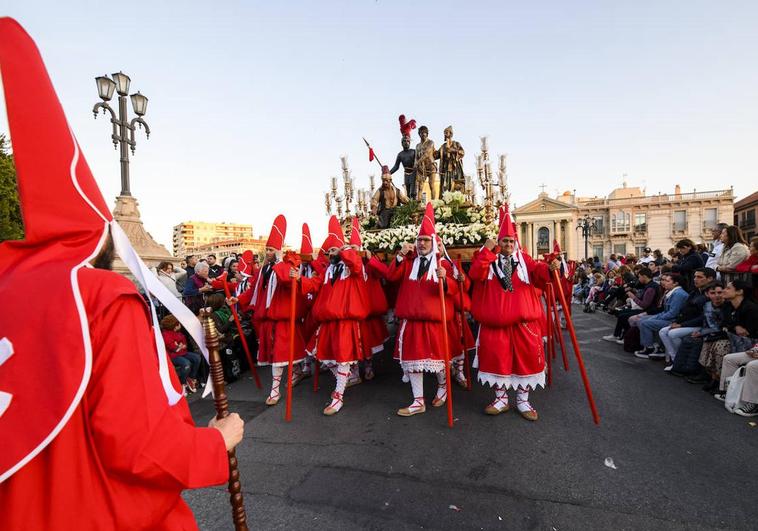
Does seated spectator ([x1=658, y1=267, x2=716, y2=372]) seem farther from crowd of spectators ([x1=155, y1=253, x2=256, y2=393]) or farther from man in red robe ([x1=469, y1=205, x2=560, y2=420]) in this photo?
crowd of spectators ([x1=155, y1=253, x2=256, y2=393])

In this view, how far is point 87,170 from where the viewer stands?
1.14m

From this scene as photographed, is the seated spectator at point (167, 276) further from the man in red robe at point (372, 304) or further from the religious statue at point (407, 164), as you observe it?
the religious statue at point (407, 164)

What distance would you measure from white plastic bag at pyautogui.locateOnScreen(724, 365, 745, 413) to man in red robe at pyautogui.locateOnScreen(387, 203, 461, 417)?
Result: 10.8ft

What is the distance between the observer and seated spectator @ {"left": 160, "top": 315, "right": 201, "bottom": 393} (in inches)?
216

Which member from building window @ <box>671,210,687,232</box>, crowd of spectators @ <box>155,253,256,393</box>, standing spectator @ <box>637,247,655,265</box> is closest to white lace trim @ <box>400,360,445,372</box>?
crowd of spectators @ <box>155,253,256,393</box>

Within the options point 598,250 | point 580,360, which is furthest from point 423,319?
point 598,250

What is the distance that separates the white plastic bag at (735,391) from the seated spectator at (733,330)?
489mm

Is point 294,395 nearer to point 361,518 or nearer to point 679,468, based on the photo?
point 361,518

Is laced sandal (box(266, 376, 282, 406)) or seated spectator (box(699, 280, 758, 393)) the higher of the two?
seated spectator (box(699, 280, 758, 393))

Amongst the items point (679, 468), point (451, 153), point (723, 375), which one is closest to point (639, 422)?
point (679, 468)

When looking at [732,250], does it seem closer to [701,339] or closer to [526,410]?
[701,339]

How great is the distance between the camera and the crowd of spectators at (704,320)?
481cm

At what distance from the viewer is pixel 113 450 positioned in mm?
974

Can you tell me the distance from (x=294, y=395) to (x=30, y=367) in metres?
4.73
